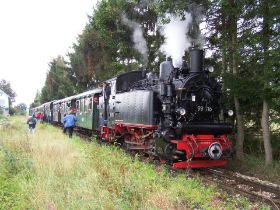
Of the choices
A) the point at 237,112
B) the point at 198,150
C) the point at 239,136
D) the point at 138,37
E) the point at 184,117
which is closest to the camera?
the point at 198,150

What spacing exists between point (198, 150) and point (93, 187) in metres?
4.17

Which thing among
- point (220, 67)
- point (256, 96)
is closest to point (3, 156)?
point (256, 96)

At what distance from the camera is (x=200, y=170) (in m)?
11.3

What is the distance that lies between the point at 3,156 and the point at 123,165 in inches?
136

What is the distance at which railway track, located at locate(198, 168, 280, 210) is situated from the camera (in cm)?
771

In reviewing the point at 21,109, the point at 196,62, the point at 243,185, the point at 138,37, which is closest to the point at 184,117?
the point at 196,62

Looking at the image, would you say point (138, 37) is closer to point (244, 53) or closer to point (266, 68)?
point (244, 53)

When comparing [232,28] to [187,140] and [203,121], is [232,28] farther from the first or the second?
[187,140]

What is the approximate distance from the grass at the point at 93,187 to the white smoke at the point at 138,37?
39.7ft

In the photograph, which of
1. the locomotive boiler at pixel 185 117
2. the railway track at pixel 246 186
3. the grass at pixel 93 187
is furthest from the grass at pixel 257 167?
the grass at pixel 93 187

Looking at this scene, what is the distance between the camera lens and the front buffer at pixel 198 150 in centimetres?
1051

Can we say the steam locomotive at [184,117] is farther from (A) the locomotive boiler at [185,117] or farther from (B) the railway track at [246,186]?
(B) the railway track at [246,186]

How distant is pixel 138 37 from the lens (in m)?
22.1

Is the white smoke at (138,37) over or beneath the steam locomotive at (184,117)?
over
